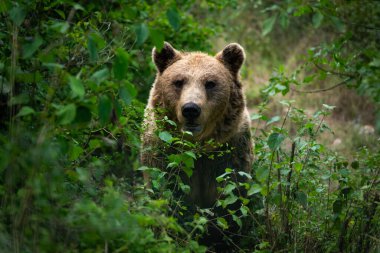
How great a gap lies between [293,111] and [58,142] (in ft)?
9.34

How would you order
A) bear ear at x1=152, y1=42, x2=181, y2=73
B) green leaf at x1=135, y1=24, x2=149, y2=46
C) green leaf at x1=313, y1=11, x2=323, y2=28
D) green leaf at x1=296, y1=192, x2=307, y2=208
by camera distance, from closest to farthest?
green leaf at x1=135, y1=24, x2=149, y2=46
green leaf at x1=313, y1=11, x2=323, y2=28
green leaf at x1=296, y1=192, x2=307, y2=208
bear ear at x1=152, y1=42, x2=181, y2=73

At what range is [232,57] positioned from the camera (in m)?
6.45

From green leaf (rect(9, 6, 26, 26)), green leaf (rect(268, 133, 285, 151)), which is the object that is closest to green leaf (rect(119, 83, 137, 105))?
green leaf (rect(9, 6, 26, 26))

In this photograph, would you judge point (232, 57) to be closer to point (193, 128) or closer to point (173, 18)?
point (193, 128)

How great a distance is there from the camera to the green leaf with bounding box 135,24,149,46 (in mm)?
3164

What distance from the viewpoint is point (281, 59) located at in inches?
496

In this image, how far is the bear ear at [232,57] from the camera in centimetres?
640

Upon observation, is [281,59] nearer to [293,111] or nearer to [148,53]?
[148,53]

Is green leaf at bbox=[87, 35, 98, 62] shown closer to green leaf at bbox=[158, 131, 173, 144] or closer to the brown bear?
green leaf at bbox=[158, 131, 173, 144]

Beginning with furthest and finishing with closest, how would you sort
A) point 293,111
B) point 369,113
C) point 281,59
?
point 281,59, point 369,113, point 293,111

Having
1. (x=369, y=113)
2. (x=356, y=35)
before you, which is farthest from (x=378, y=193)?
(x=369, y=113)

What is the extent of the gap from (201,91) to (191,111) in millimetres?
434

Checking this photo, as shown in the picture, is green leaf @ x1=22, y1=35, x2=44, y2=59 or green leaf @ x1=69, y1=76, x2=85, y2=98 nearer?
green leaf @ x1=69, y1=76, x2=85, y2=98

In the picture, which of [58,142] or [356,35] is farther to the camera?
[356,35]
